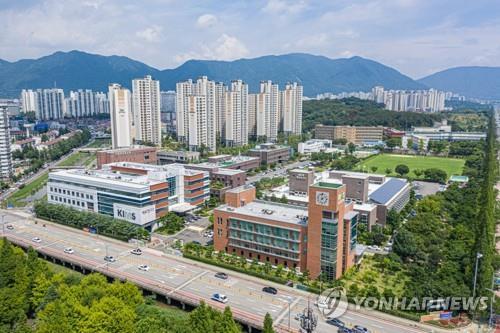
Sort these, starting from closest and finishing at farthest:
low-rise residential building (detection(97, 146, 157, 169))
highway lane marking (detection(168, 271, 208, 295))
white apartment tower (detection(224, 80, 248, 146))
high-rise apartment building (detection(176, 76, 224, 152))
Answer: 1. highway lane marking (detection(168, 271, 208, 295))
2. low-rise residential building (detection(97, 146, 157, 169))
3. high-rise apartment building (detection(176, 76, 224, 152))
4. white apartment tower (detection(224, 80, 248, 146))

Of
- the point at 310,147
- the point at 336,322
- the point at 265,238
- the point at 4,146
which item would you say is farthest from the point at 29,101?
the point at 336,322

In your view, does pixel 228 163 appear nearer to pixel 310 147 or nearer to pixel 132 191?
pixel 132 191

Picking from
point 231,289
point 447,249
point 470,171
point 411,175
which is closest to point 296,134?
point 411,175

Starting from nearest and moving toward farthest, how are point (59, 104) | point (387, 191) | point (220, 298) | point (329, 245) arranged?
1. point (220, 298)
2. point (329, 245)
3. point (387, 191)
4. point (59, 104)

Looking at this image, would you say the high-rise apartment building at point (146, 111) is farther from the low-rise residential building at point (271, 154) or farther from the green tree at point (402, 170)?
the green tree at point (402, 170)

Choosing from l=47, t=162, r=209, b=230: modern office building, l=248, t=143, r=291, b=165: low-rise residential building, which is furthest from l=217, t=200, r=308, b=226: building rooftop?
l=248, t=143, r=291, b=165: low-rise residential building

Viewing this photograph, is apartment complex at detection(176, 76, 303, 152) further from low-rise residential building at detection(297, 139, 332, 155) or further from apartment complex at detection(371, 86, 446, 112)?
apartment complex at detection(371, 86, 446, 112)
